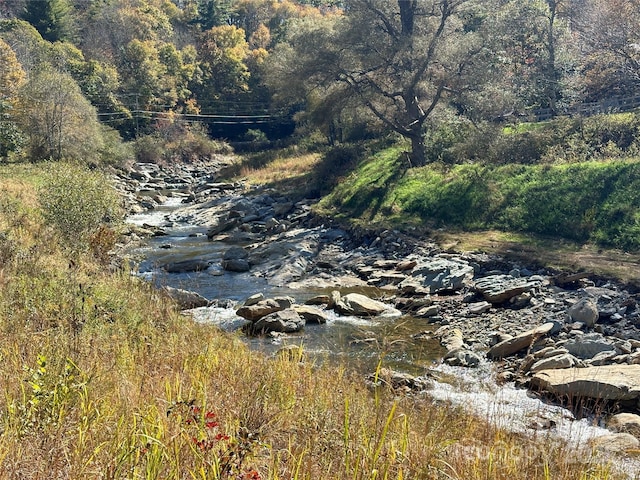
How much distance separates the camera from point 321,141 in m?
47.6

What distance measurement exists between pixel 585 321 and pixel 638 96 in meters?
21.8

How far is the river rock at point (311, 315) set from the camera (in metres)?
13.2

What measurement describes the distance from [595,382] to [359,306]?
251 inches

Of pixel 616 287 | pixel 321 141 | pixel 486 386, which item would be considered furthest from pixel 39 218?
pixel 321 141

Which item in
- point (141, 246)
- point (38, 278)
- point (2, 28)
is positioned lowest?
point (141, 246)

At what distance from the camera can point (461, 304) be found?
45.7 feet

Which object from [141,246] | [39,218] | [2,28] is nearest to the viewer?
[39,218]

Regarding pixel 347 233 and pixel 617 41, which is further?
pixel 617 41

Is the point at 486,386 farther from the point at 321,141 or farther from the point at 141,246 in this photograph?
the point at 321,141

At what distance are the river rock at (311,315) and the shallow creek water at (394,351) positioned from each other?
0.22 metres

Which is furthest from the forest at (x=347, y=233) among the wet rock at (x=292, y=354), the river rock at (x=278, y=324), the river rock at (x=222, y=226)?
the river rock at (x=222, y=226)

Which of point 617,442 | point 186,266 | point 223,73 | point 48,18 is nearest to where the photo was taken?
point 617,442

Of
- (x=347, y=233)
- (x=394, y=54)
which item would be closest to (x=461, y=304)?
(x=347, y=233)

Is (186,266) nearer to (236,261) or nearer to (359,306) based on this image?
(236,261)
